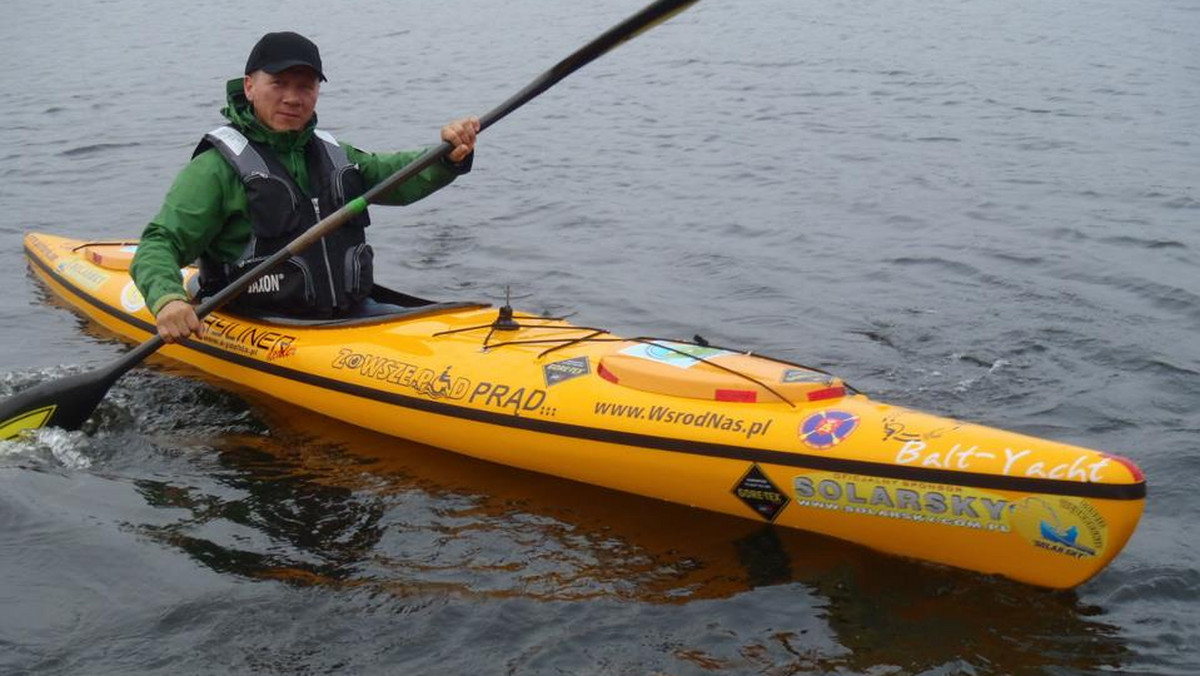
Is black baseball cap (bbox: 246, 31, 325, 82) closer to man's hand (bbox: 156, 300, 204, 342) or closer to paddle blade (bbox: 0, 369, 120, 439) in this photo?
man's hand (bbox: 156, 300, 204, 342)

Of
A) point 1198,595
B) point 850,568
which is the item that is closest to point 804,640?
point 850,568

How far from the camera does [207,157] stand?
5.25m

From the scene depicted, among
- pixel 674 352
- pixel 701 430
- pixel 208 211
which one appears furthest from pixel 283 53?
pixel 701 430

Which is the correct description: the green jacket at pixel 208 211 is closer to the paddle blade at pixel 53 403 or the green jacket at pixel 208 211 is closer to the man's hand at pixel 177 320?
the man's hand at pixel 177 320

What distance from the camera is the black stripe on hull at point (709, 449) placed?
3.72 meters

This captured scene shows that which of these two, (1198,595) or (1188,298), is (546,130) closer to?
(1188,298)

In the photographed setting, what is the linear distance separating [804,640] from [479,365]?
5.86 feet

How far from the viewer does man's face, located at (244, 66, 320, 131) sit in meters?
5.16

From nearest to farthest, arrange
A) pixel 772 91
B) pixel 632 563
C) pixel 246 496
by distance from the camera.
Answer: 1. pixel 632 563
2. pixel 246 496
3. pixel 772 91

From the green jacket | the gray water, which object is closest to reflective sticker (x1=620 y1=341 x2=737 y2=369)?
the gray water

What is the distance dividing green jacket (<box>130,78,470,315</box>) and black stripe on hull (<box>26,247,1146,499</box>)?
58 centimetres

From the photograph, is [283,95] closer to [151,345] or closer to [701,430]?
[151,345]

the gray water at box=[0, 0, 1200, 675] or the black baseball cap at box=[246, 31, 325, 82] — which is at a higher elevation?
the black baseball cap at box=[246, 31, 325, 82]

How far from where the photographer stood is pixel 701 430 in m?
4.43
